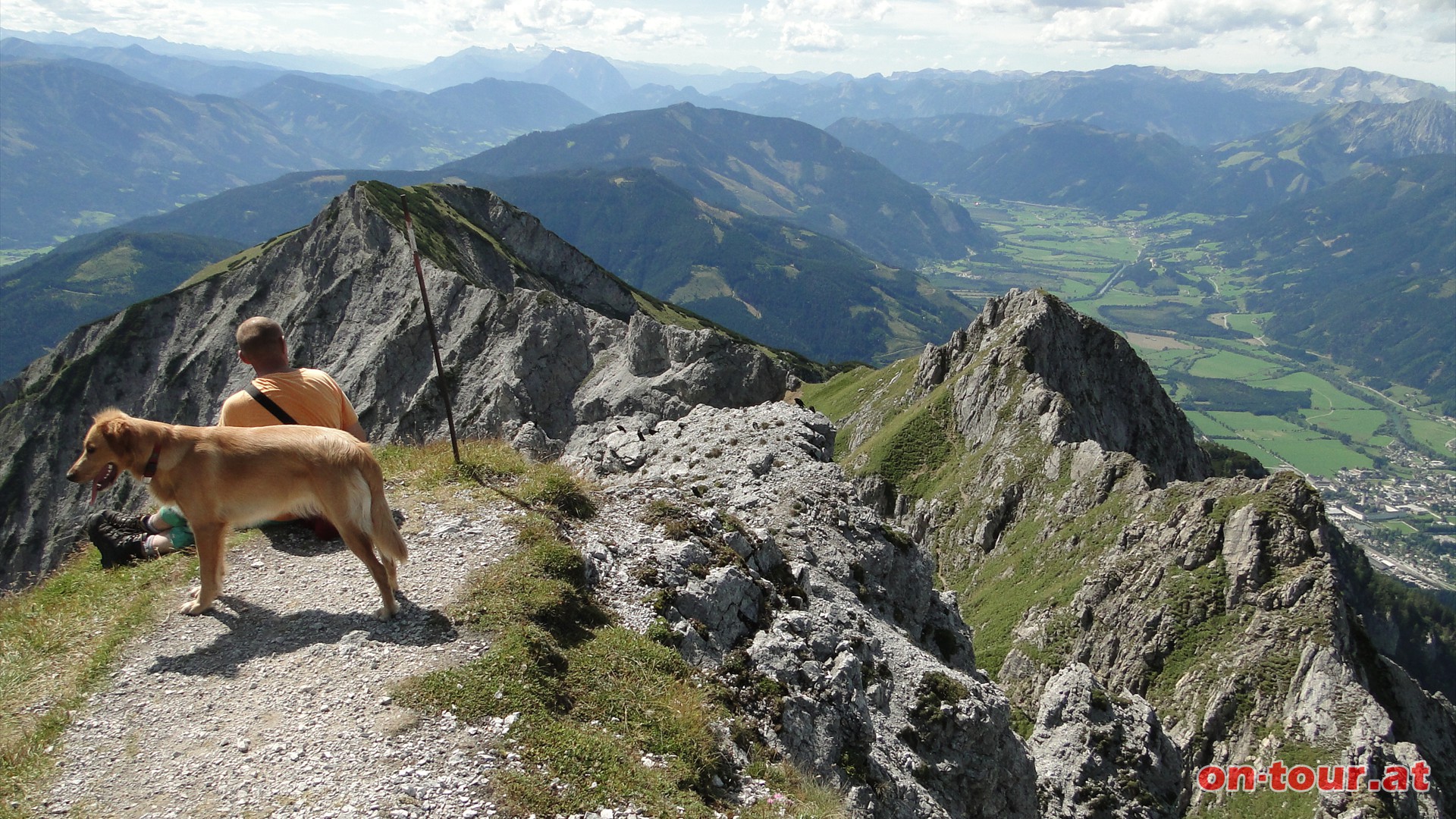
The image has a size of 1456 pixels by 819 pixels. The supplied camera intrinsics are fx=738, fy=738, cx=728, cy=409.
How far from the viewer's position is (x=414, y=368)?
3442 inches

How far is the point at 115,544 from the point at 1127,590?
52673 millimetres

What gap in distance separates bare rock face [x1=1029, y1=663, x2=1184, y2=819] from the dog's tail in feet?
82.8

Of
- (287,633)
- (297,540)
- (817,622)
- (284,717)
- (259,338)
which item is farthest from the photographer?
(817,622)

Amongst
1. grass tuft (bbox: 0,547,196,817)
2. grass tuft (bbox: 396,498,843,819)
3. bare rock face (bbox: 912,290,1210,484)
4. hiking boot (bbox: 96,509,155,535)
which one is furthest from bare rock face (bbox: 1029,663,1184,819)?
bare rock face (bbox: 912,290,1210,484)

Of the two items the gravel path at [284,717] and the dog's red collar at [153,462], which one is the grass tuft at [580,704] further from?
the dog's red collar at [153,462]

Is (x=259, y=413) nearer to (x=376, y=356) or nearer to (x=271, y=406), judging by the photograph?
(x=271, y=406)

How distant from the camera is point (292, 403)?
15.4m

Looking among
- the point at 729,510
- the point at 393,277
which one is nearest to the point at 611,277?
the point at 393,277

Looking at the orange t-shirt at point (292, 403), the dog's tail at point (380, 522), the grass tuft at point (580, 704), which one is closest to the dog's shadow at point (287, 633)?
the grass tuft at point (580, 704)

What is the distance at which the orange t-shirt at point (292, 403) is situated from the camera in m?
15.1

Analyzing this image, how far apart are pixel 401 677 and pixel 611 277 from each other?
135943 millimetres

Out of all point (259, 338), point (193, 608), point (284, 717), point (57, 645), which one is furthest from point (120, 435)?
point (284, 717)

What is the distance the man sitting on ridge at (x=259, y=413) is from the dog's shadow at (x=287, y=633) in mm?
3078

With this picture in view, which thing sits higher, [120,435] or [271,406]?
[120,435]
